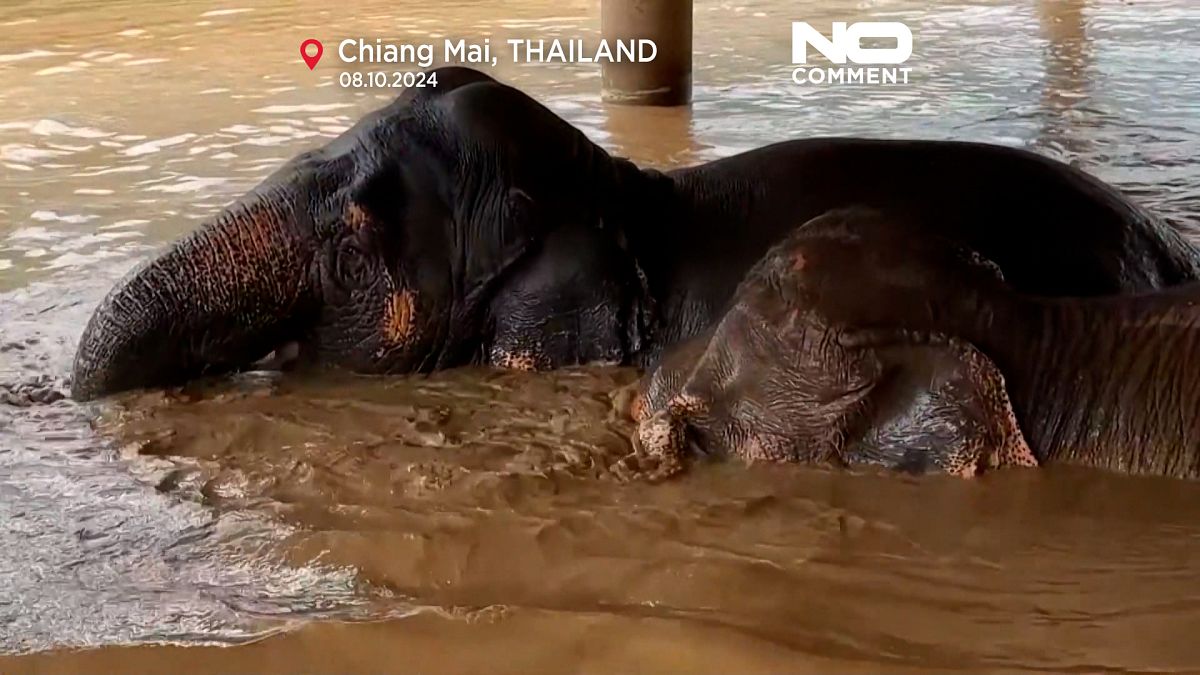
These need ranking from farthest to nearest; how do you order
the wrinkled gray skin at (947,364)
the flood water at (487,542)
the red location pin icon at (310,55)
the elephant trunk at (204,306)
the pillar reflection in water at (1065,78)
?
the red location pin icon at (310,55)
the pillar reflection in water at (1065,78)
the elephant trunk at (204,306)
the wrinkled gray skin at (947,364)
the flood water at (487,542)

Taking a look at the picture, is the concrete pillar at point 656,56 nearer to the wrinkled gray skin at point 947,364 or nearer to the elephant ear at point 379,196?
the elephant ear at point 379,196

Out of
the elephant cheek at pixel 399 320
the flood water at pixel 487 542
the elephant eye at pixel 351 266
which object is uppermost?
the elephant eye at pixel 351 266

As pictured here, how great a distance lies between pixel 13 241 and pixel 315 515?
288cm

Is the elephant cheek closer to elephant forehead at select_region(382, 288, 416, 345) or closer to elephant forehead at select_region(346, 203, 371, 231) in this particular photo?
elephant forehead at select_region(382, 288, 416, 345)

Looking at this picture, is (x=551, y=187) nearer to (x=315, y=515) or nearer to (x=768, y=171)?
(x=768, y=171)

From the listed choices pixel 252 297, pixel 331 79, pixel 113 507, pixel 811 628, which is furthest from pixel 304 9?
pixel 811 628

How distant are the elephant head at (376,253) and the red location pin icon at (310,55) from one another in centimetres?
589

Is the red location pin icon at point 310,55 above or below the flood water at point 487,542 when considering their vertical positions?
above

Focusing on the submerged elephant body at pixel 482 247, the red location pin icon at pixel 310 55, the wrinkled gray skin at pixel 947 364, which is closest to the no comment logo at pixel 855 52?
the red location pin icon at pixel 310 55

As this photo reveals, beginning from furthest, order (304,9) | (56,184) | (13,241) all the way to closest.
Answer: (304,9) < (56,184) < (13,241)

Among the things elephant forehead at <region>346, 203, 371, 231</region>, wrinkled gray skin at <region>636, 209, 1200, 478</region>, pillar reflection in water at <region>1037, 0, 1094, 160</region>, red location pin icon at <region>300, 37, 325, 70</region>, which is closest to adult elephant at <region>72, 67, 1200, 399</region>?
elephant forehead at <region>346, 203, 371, 231</region>

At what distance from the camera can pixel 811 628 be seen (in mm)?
2631

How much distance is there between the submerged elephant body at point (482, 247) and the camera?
381 centimetres

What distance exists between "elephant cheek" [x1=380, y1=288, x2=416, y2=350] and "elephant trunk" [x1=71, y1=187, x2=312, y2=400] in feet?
0.75
